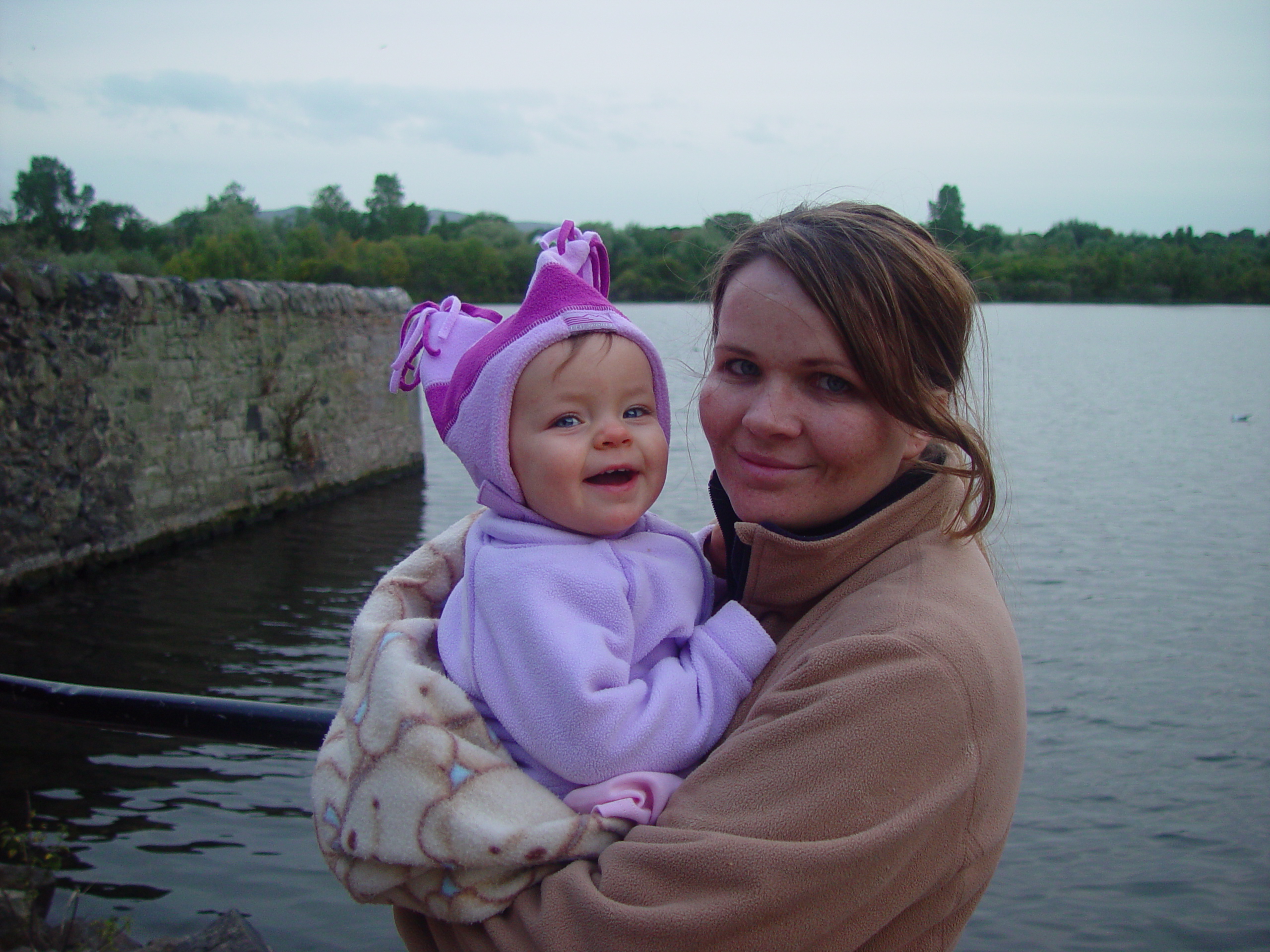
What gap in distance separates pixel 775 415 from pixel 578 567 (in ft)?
1.18

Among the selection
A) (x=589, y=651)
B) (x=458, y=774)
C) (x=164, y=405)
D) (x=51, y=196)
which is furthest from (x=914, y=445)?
(x=51, y=196)

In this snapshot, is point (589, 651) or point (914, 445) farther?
point (914, 445)

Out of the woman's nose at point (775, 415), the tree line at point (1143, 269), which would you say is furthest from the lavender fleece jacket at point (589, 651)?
the tree line at point (1143, 269)

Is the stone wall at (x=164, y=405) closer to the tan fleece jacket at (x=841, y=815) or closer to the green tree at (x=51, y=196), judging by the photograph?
the tan fleece jacket at (x=841, y=815)

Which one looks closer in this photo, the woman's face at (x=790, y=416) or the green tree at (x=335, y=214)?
the woman's face at (x=790, y=416)

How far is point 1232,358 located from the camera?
40531 millimetres

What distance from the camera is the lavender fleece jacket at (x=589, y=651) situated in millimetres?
1335

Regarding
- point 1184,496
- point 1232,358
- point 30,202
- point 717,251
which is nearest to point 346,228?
point 30,202

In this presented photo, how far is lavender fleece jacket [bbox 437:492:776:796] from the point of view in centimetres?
133

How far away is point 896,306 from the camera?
1431 millimetres

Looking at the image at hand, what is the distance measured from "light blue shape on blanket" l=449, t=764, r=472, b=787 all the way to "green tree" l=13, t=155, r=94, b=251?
5992 cm

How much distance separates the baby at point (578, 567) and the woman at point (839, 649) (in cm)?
8

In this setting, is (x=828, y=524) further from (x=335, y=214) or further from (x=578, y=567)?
(x=335, y=214)

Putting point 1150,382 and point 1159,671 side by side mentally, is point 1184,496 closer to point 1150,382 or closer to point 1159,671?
point 1159,671
